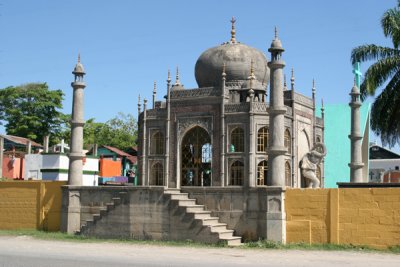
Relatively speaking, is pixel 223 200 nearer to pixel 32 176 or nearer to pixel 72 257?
pixel 72 257

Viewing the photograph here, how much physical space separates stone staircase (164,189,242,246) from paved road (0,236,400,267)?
120cm

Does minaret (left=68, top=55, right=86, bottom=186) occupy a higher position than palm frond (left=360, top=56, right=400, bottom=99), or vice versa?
palm frond (left=360, top=56, right=400, bottom=99)

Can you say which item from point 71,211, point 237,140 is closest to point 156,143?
point 237,140

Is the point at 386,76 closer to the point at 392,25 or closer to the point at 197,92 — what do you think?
the point at 392,25

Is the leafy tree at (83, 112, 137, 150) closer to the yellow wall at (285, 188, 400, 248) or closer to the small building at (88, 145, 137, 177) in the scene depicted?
the small building at (88, 145, 137, 177)

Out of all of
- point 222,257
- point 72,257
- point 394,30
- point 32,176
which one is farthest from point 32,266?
point 32,176

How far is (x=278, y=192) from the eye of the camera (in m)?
19.6

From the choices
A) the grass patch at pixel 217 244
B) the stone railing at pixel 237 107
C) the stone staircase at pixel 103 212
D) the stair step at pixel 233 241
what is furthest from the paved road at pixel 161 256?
the stone railing at pixel 237 107

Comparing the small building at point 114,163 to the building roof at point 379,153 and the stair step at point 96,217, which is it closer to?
the stair step at point 96,217

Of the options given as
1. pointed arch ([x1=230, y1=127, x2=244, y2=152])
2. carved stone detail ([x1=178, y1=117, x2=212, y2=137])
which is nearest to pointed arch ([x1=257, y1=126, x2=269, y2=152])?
pointed arch ([x1=230, y1=127, x2=244, y2=152])

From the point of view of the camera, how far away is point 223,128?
25.1 meters

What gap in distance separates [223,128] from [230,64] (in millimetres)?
4440

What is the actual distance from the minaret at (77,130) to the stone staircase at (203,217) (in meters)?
4.68

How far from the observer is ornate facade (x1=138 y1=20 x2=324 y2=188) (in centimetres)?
2489
